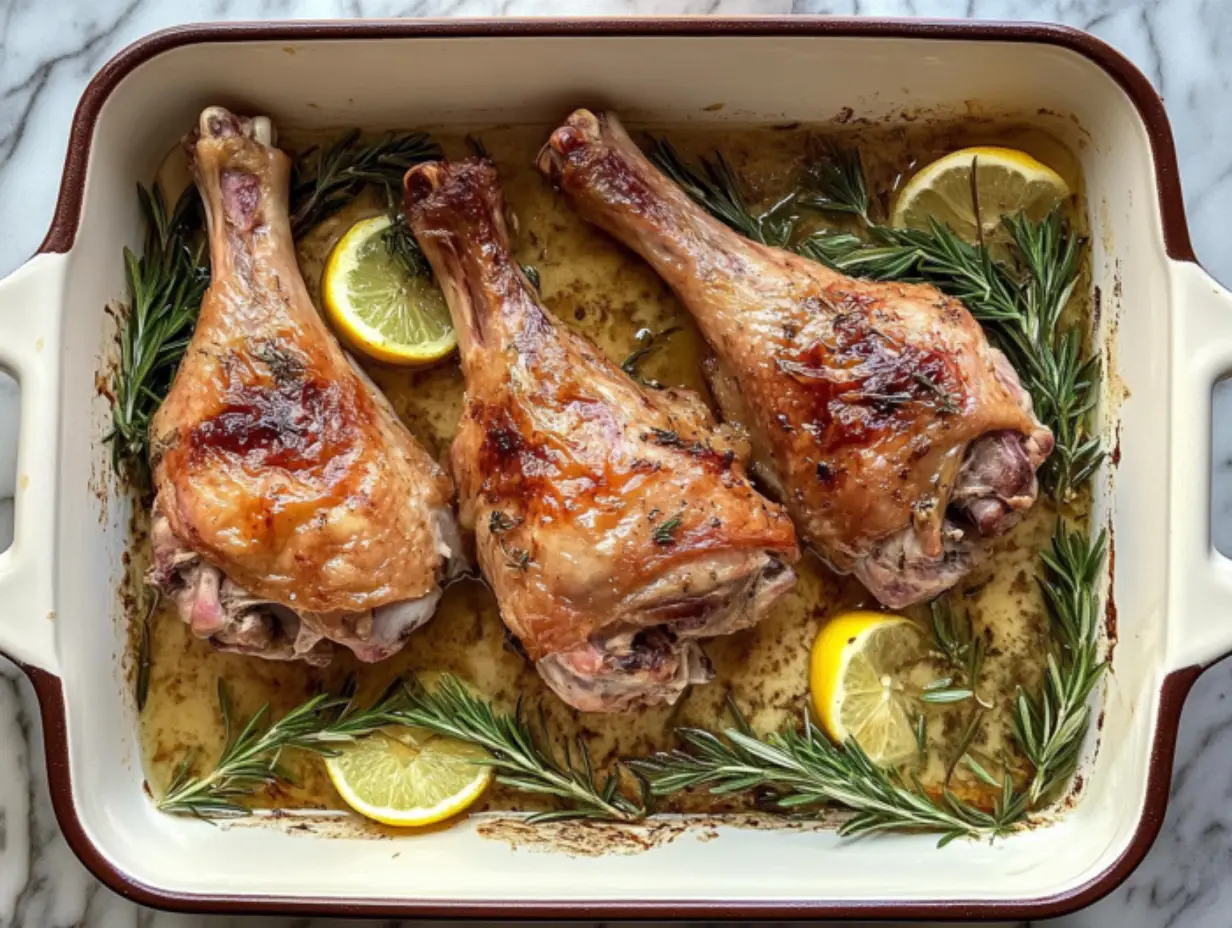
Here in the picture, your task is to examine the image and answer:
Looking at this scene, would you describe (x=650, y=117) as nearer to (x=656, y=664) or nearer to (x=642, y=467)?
(x=642, y=467)

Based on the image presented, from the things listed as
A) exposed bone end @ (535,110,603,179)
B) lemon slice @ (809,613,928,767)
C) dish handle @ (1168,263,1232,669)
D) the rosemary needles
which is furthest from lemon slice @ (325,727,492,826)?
dish handle @ (1168,263,1232,669)

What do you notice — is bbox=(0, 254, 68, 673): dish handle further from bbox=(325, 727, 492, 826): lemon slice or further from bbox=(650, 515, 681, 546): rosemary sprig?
bbox=(650, 515, 681, 546): rosemary sprig

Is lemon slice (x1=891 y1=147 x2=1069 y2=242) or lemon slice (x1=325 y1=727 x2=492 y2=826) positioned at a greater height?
lemon slice (x1=891 y1=147 x2=1069 y2=242)

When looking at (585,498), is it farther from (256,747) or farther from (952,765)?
(952,765)

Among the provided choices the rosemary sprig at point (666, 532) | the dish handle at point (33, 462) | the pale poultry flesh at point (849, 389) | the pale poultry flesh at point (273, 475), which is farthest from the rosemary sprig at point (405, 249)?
the rosemary sprig at point (666, 532)

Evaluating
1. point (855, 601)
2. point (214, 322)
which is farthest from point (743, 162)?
point (214, 322)

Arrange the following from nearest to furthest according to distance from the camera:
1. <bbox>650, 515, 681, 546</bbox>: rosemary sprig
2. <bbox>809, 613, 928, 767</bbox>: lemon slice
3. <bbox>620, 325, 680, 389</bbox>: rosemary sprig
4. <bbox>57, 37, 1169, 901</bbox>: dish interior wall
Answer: <bbox>650, 515, 681, 546</bbox>: rosemary sprig < <bbox>57, 37, 1169, 901</bbox>: dish interior wall < <bbox>809, 613, 928, 767</bbox>: lemon slice < <bbox>620, 325, 680, 389</bbox>: rosemary sprig
